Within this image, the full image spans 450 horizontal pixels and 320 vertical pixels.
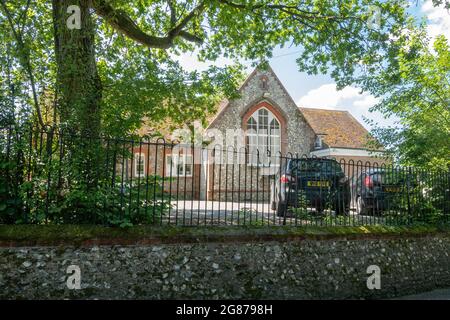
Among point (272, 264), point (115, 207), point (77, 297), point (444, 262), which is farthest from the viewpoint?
point (444, 262)

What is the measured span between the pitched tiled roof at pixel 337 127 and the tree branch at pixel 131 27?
14.4 metres

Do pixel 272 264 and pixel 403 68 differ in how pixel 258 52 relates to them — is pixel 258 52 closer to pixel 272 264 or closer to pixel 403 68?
Answer: pixel 403 68

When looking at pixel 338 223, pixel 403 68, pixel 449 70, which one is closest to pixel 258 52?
pixel 403 68

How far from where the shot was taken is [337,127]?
27.7 m

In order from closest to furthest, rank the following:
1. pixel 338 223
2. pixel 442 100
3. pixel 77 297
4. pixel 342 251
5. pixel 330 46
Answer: pixel 77 297 < pixel 342 251 < pixel 338 223 < pixel 442 100 < pixel 330 46

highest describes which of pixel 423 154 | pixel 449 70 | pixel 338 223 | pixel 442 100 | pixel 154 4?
pixel 154 4

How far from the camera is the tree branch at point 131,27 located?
28.7 feet

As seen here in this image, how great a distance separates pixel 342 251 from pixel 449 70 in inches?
267

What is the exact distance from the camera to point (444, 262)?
26.5 ft

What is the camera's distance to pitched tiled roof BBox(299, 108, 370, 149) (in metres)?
25.3

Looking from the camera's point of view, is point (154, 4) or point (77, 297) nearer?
point (77, 297)
